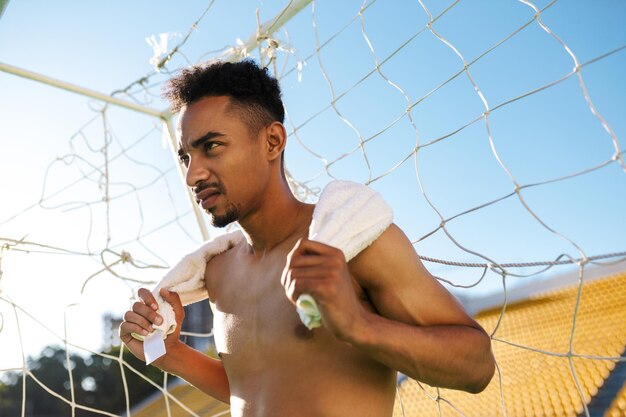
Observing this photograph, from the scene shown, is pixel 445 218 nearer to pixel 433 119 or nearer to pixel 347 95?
pixel 433 119

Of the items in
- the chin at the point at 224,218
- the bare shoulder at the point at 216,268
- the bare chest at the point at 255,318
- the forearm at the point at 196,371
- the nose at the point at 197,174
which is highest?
the nose at the point at 197,174

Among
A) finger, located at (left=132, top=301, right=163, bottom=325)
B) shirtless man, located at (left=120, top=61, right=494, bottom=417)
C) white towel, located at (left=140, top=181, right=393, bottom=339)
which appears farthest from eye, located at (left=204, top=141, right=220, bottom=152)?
finger, located at (left=132, top=301, right=163, bottom=325)

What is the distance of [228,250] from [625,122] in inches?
137

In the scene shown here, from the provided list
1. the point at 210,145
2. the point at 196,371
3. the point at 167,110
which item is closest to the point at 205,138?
the point at 210,145

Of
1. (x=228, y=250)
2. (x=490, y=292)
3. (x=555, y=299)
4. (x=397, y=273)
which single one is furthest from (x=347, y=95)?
(x=490, y=292)

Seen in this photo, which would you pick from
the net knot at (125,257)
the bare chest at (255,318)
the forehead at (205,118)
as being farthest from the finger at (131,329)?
the net knot at (125,257)

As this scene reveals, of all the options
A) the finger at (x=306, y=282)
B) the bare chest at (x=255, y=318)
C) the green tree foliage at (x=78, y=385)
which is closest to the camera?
the finger at (x=306, y=282)

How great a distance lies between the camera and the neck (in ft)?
3.83

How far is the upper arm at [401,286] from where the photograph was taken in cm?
92

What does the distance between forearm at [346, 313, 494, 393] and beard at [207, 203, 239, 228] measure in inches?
14.7

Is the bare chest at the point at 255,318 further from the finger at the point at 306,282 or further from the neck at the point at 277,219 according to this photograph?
the finger at the point at 306,282

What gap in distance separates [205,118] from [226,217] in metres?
0.19

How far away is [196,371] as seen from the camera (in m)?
1.33

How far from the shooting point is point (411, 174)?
1.77m
